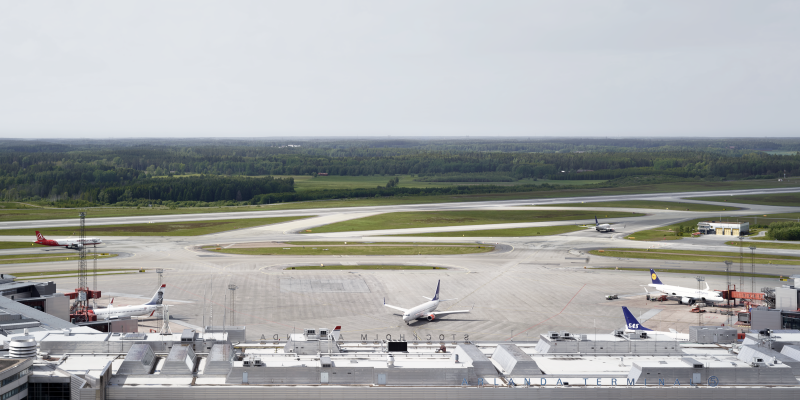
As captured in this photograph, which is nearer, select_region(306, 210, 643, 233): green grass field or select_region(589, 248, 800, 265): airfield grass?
select_region(589, 248, 800, 265): airfield grass

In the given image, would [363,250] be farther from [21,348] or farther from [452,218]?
[21,348]

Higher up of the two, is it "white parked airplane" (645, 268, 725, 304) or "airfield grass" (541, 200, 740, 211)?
"airfield grass" (541, 200, 740, 211)

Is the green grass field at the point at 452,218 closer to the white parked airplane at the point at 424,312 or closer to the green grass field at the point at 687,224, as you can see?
the green grass field at the point at 687,224

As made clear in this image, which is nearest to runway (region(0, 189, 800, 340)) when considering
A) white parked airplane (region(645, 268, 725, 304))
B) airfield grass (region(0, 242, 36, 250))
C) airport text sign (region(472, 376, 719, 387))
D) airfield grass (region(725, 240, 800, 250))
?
white parked airplane (region(645, 268, 725, 304))

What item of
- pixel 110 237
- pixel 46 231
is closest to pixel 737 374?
pixel 110 237

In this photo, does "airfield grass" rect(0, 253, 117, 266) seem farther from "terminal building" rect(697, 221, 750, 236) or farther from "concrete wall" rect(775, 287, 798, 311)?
"terminal building" rect(697, 221, 750, 236)

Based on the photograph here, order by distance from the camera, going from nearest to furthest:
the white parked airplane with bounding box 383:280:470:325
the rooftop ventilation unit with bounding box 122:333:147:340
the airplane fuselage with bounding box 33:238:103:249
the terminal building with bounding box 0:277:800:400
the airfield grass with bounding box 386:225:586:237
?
the terminal building with bounding box 0:277:800:400 → the rooftop ventilation unit with bounding box 122:333:147:340 → the white parked airplane with bounding box 383:280:470:325 → the airplane fuselage with bounding box 33:238:103:249 → the airfield grass with bounding box 386:225:586:237

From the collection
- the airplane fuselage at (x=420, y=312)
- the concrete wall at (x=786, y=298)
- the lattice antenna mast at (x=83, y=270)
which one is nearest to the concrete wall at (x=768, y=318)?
the concrete wall at (x=786, y=298)
